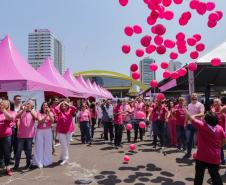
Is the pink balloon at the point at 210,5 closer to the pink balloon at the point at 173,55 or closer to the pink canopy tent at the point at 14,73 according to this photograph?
the pink balloon at the point at 173,55

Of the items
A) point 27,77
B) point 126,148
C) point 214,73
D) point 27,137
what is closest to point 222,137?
point 27,137

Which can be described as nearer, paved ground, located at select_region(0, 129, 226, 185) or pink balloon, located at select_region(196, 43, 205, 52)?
paved ground, located at select_region(0, 129, 226, 185)

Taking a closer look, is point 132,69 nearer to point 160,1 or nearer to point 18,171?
point 160,1

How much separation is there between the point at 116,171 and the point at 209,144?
298 cm

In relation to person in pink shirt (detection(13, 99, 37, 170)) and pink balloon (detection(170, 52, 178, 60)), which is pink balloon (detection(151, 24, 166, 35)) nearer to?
pink balloon (detection(170, 52, 178, 60))

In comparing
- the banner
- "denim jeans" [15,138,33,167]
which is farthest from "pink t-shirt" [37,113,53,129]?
the banner

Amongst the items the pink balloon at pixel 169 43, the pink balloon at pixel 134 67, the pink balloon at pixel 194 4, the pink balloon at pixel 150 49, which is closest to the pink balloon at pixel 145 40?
the pink balloon at pixel 150 49

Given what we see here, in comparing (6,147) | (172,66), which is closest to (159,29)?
(6,147)

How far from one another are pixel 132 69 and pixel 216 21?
7.86 ft

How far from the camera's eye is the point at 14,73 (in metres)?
10.5

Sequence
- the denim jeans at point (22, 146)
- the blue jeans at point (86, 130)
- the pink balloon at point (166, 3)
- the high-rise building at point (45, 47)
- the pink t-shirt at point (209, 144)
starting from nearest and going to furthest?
the pink t-shirt at point (209, 144), the pink balloon at point (166, 3), the denim jeans at point (22, 146), the blue jeans at point (86, 130), the high-rise building at point (45, 47)

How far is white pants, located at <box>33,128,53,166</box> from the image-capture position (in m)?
7.98

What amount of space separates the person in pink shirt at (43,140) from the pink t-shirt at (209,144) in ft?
13.9

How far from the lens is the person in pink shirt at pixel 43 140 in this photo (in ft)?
26.2
